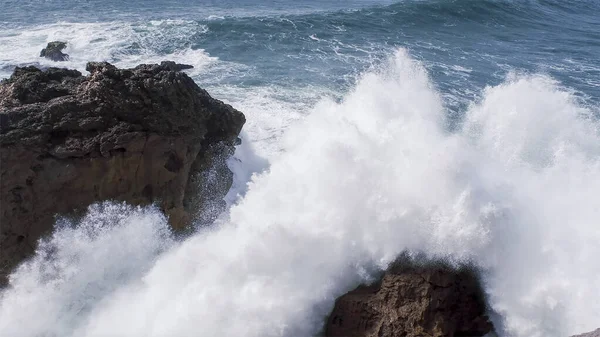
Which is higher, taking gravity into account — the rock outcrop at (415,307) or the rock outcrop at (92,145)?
the rock outcrop at (92,145)

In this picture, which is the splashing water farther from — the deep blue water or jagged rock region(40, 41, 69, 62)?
jagged rock region(40, 41, 69, 62)

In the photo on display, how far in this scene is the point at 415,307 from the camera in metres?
8.30

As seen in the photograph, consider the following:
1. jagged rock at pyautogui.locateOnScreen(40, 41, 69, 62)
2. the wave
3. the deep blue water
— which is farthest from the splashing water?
jagged rock at pyautogui.locateOnScreen(40, 41, 69, 62)

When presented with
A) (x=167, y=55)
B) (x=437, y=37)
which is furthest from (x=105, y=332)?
(x=437, y=37)

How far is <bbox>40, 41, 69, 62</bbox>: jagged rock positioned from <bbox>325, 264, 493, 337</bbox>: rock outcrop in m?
18.0

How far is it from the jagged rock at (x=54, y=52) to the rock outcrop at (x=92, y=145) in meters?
12.6

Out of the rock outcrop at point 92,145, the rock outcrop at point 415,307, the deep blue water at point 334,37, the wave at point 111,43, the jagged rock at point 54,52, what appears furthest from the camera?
the wave at point 111,43

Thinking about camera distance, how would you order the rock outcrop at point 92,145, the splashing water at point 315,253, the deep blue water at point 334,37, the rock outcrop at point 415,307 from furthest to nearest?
1. the deep blue water at point 334,37
2. the rock outcrop at point 92,145
3. the splashing water at point 315,253
4. the rock outcrop at point 415,307

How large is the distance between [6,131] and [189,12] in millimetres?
22897

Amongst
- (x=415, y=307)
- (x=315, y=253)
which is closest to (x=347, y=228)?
(x=315, y=253)

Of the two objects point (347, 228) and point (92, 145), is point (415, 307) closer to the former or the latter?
point (347, 228)

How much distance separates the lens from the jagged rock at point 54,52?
2130cm

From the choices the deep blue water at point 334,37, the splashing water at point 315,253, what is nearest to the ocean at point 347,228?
the splashing water at point 315,253

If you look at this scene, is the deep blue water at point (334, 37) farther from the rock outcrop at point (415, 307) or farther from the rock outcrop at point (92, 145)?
the rock outcrop at point (415, 307)
